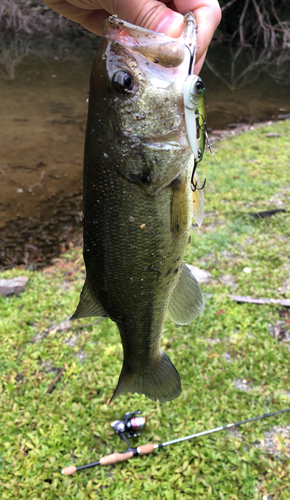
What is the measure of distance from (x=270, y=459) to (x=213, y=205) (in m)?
3.95

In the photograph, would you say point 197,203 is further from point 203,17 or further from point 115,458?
point 115,458

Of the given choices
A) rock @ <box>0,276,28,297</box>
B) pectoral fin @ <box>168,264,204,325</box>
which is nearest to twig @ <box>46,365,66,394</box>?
rock @ <box>0,276,28,297</box>

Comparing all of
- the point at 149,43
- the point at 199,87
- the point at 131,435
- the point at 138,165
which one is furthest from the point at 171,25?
the point at 131,435

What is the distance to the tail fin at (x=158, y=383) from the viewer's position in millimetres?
1938

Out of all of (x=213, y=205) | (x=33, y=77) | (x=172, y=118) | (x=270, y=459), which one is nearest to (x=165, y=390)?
(x=172, y=118)

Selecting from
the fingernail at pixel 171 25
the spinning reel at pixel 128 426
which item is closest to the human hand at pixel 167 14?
the fingernail at pixel 171 25

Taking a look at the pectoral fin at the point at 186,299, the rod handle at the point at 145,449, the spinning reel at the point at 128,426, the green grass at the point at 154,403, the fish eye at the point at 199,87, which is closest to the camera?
the fish eye at the point at 199,87

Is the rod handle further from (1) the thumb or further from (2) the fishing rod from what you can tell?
(1) the thumb

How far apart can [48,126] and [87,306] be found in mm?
9289

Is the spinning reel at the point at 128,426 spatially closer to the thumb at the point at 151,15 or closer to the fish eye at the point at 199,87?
the fish eye at the point at 199,87

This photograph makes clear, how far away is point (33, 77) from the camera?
13.5m

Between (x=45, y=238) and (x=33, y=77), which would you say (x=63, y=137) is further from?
(x=33, y=77)

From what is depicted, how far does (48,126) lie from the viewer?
384 inches

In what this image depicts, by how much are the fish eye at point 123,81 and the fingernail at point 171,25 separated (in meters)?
0.31
